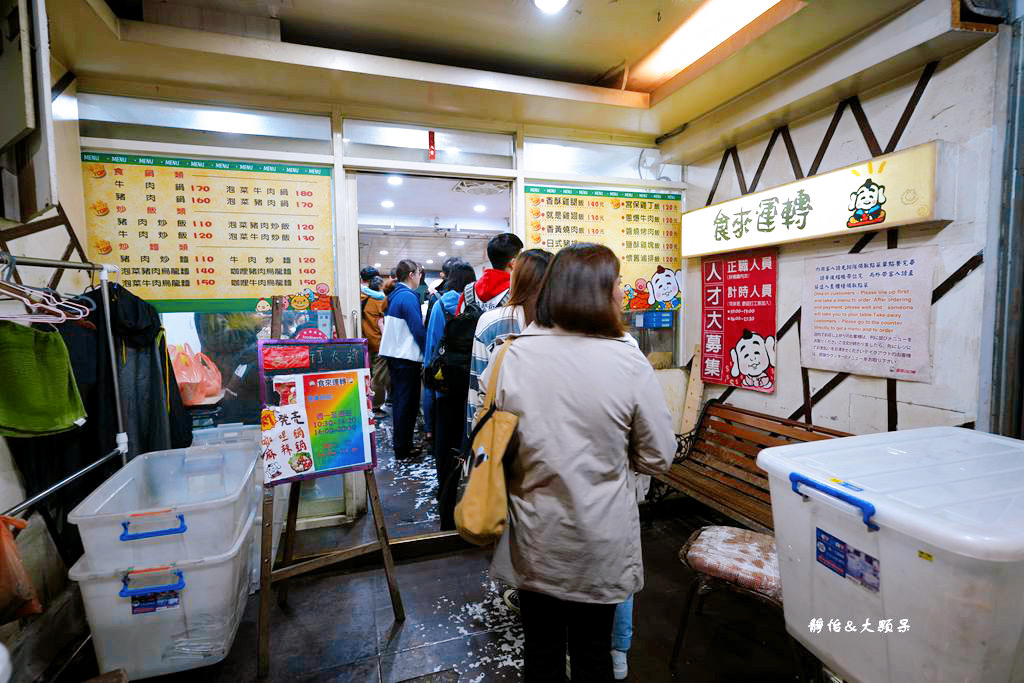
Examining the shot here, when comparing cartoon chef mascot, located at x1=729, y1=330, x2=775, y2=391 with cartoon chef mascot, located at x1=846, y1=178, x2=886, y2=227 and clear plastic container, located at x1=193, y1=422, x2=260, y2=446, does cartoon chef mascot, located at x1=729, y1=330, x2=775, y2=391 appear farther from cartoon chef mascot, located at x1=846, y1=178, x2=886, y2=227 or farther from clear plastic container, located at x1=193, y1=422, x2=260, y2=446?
clear plastic container, located at x1=193, y1=422, x2=260, y2=446

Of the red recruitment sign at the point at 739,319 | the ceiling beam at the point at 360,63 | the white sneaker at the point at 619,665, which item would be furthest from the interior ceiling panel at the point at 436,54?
the white sneaker at the point at 619,665

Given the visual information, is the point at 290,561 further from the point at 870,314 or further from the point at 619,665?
the point at 870,314

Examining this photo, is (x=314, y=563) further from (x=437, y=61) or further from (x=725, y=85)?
(x=725, y=85)

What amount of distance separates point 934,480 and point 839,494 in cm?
25

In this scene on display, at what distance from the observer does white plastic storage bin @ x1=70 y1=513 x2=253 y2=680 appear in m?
1.80

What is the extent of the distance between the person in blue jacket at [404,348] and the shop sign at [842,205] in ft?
8.42

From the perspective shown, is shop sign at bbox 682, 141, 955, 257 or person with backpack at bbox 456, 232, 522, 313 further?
person with backpack at bbox 456, 232, 522, 313

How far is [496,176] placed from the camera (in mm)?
3318

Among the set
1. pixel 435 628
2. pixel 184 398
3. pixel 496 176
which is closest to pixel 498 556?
pixel 435 628

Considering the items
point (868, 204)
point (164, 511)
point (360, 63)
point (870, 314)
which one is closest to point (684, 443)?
point (870, 314)

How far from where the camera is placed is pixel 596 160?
3705mm

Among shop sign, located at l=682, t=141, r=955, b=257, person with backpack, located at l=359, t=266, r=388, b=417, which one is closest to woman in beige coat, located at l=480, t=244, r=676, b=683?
shop sign, located at l=682, t=141, r=955, b=257

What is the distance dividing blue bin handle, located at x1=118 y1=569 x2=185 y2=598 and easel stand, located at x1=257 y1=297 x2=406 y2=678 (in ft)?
0.98

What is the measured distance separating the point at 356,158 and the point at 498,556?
2722 mm
